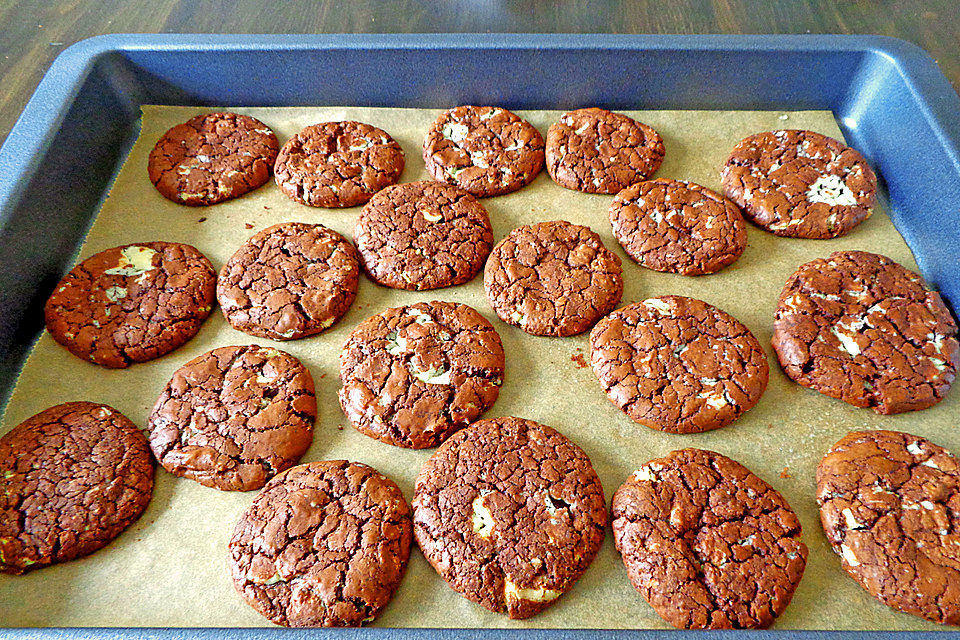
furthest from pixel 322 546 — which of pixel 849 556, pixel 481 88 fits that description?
pixel 481 88

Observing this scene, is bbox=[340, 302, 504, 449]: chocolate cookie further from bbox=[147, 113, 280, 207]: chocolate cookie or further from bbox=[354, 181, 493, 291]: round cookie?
bbox=[147, 113, 280, 207]: chocolate cookie

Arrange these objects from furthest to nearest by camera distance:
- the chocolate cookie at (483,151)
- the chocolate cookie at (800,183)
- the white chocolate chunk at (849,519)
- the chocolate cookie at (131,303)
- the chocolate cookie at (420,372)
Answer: the chocolate cookie at (483,151)
the chocolate cookie at (800,183)
the chocolate cookie at (131,303)
the chocolate cookie at (420,372)
the white chocolate chunk at (849,519)

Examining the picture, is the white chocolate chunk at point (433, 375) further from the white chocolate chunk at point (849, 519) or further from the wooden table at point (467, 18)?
the wooden table at point (467, 18)

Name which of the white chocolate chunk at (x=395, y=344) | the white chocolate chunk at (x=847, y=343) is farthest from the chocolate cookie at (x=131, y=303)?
the white chocolate chunk at (x=847, y=343)

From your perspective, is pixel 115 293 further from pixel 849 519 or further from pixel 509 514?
pixel 849 519

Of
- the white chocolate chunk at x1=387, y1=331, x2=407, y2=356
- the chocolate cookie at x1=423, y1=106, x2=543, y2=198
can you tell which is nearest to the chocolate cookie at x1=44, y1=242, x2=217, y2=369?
the white chocolate chunk at x1=387, y1=331, x2=407, y2=356

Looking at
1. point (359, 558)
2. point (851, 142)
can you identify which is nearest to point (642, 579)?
point (359, 558)
